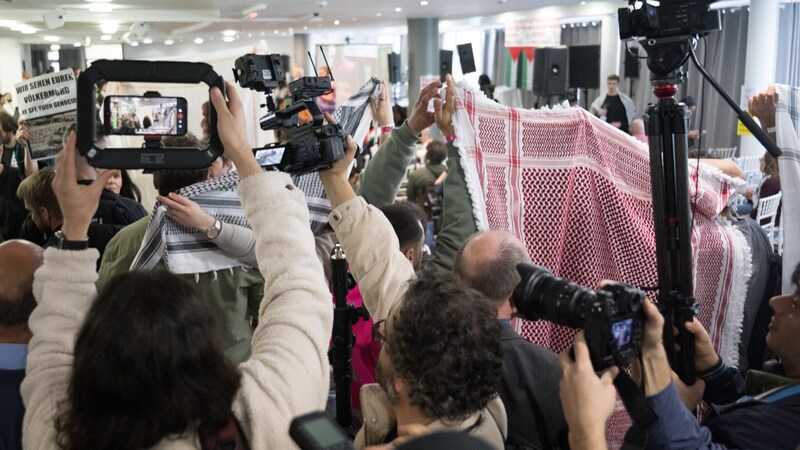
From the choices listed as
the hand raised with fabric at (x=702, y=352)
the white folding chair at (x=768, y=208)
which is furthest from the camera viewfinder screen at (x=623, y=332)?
the white folding chair at (x=768, y=208)

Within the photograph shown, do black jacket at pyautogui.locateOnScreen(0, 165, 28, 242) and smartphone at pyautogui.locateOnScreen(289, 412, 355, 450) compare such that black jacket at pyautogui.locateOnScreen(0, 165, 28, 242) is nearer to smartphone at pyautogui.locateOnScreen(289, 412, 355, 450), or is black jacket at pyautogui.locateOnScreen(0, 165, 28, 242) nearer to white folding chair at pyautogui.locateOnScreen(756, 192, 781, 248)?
smartphone at pyautogui.locateOnScreen(289, 412, 355, 450)

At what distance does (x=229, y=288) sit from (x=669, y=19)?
140cm

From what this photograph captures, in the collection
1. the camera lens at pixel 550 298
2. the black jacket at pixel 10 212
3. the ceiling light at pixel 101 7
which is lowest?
the black jacket at pixel 10 212

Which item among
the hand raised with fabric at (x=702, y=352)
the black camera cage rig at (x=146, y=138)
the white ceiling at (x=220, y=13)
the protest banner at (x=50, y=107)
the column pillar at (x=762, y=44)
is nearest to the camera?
the black camera cage rig at (x=146, y=138)

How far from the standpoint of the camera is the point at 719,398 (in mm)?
1897

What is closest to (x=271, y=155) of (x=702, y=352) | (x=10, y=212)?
(x=702, y=352)

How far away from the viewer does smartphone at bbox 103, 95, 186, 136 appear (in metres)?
1.65

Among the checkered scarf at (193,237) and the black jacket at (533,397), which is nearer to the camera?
the black jacket at (533,397)

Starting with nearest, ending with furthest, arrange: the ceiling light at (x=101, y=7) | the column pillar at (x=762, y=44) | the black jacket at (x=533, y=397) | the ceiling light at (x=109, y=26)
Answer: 1. the black jacket at (x=533, y=397)
2. the column pillar at (x=762, y=44)
3. the ceiling light at (x=101, y=7)
4. the ceiling light at (x=109, y=26)

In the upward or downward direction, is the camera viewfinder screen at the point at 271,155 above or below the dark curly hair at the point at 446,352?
above

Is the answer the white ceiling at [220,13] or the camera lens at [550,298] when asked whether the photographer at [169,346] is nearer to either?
the camera lens at [550,298]

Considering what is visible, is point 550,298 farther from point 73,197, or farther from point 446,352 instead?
point 73,197

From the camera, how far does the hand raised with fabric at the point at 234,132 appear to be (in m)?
1.46

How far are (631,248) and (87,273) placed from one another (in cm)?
151
